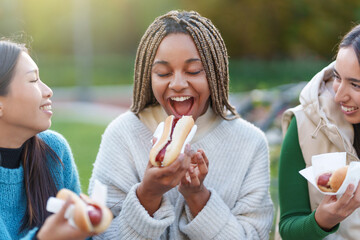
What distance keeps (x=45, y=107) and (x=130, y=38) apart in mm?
28792

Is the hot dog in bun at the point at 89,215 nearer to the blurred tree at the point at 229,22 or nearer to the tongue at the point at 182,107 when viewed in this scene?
the tongue at the point at 182,107

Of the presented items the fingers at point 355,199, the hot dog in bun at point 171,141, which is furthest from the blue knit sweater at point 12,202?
the fingers at point 355,199

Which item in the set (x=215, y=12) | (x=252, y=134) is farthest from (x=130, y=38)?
(x=252, y=134)

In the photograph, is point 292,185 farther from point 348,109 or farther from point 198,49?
point 198,49

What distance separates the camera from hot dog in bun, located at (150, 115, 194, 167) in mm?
2477

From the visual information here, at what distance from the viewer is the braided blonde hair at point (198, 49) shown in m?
2.84

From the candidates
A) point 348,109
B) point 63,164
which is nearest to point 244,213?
point 348,109

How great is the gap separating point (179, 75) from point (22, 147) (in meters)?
0.90

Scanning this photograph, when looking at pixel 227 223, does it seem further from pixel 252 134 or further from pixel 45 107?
pixel 45 107

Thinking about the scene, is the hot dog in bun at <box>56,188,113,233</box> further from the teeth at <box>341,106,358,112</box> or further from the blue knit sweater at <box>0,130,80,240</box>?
the teeth at <box>341,106,358,112</box>

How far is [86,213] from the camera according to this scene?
196 centimetres

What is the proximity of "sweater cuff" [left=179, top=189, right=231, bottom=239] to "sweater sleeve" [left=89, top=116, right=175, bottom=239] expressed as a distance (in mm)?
154

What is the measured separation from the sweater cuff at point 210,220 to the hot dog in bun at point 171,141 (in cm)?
42

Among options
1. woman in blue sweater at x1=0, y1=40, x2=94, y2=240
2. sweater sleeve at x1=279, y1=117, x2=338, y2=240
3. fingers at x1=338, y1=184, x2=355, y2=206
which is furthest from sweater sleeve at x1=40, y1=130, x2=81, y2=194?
fingers at x1=338, y1=184, x2=355, y2=206
